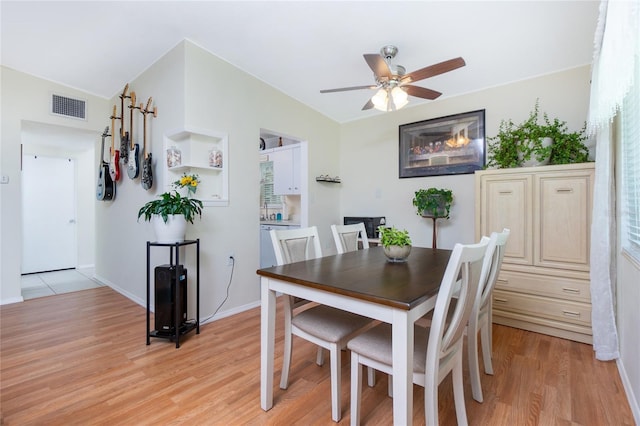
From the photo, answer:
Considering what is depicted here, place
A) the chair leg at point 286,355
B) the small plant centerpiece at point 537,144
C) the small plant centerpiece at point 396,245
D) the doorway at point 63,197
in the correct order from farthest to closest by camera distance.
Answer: the doorway at point 63,197 < the small plant centerpiece at point 537,144 < the small plant centerpiece at point 396,245 < the chair leg at point 286,355

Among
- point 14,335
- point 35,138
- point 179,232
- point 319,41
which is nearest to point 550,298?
point 319,41

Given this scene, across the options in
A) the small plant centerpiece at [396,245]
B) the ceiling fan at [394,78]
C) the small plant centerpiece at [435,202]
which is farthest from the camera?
the small plant centerpiece at [435,202]

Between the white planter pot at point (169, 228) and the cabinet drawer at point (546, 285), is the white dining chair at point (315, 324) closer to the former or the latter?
the white planter pot at point (169, 228)

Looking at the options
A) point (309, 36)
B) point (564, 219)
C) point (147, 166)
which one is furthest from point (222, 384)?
point (564, 219)

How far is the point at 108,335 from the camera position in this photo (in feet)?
8.65

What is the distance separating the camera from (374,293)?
1.26 metres

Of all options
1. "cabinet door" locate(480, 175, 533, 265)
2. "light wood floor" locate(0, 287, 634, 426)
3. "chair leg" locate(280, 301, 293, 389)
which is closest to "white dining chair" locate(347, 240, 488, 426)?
"light wood floor" locate(0, 287, 634, 426)

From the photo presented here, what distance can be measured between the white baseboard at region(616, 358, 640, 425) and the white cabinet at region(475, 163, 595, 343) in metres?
0.46

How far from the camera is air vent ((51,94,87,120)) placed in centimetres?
360

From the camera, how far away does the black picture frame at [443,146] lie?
340 centimetres

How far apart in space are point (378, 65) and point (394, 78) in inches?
9.3

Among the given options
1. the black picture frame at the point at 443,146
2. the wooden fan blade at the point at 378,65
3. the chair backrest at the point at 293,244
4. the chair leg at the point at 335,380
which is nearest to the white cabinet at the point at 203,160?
the chair backrest at the point at 293,244

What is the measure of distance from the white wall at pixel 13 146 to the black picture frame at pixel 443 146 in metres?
4.32

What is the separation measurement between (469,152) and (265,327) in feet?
9.83
